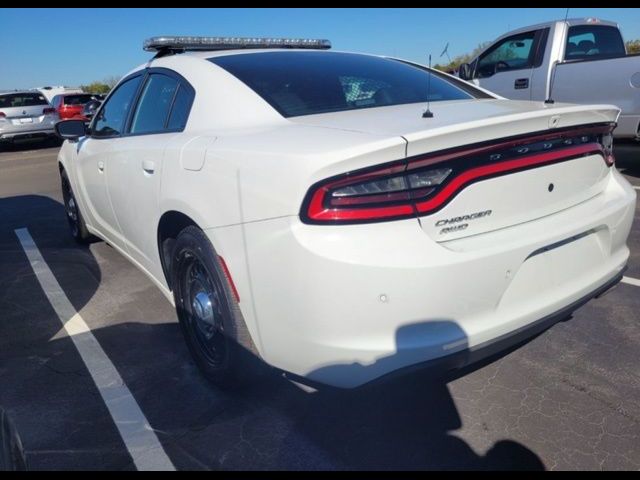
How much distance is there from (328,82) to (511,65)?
619cm

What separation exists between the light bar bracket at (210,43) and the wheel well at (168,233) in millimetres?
1240

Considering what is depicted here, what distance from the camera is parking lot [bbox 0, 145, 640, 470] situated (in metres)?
2.12

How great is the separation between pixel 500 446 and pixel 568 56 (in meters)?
6.95

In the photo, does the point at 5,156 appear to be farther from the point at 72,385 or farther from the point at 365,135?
the point at 365,135

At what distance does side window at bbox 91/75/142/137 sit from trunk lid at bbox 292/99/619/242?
178 centimetres

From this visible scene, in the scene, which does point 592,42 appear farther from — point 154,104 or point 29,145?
point 29,145

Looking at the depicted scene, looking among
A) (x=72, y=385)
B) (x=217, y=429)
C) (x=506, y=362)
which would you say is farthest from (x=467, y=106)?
(x=72, y=385)

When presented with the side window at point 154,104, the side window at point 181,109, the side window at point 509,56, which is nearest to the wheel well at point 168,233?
the side window at point 181,109

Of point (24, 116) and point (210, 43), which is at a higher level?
point (210, 43)

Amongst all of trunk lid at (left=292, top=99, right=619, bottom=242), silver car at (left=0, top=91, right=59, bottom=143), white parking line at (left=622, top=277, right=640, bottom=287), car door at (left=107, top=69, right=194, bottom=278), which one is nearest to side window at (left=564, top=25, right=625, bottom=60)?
white parking line at (left=622, top=277, right=640, bottom=287)

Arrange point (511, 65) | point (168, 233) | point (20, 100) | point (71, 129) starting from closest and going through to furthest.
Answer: point (168, 233)
point (71, 129)
point (511, 65)
point (20, 100)

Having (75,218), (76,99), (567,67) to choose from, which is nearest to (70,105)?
(76,99)

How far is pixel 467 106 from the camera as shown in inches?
94.1

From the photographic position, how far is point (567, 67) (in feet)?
23.6
